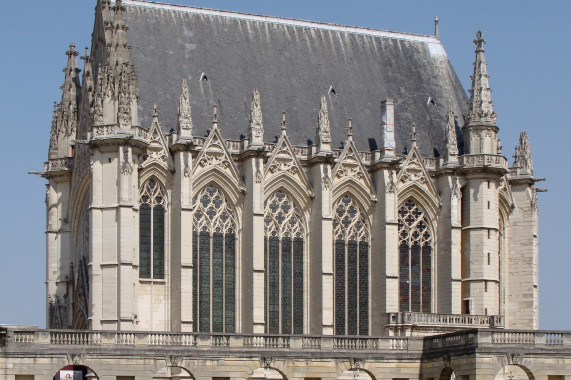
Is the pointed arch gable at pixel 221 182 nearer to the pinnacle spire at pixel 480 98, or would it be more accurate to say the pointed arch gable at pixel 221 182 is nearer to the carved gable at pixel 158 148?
the carved gable at pixel 158 148

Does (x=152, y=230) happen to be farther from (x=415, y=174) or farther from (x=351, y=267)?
(x=415, y=174)

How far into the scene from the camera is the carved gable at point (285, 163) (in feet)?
207

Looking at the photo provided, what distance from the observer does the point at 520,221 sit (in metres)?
69.7

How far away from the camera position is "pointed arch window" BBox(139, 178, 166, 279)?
59.7 m

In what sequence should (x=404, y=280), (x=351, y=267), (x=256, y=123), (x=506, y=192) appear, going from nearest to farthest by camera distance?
(x=256, y=123) < (x=351, y=267) < (x=404, y=280) < (x=506, y=192)

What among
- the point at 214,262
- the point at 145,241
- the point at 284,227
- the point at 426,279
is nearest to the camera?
the point at 145,241

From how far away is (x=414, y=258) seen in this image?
2603 inches

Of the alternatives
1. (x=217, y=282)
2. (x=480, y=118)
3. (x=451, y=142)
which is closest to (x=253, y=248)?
(x=217, y=282)

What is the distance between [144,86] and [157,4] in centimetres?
609

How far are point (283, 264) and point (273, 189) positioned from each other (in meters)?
3.67

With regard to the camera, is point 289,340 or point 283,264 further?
point 283,264

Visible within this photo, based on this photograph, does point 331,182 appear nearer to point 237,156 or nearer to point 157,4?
point 237,156

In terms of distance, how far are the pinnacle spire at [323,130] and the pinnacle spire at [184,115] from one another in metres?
6.77

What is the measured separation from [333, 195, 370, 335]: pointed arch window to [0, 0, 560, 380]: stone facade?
78mm
